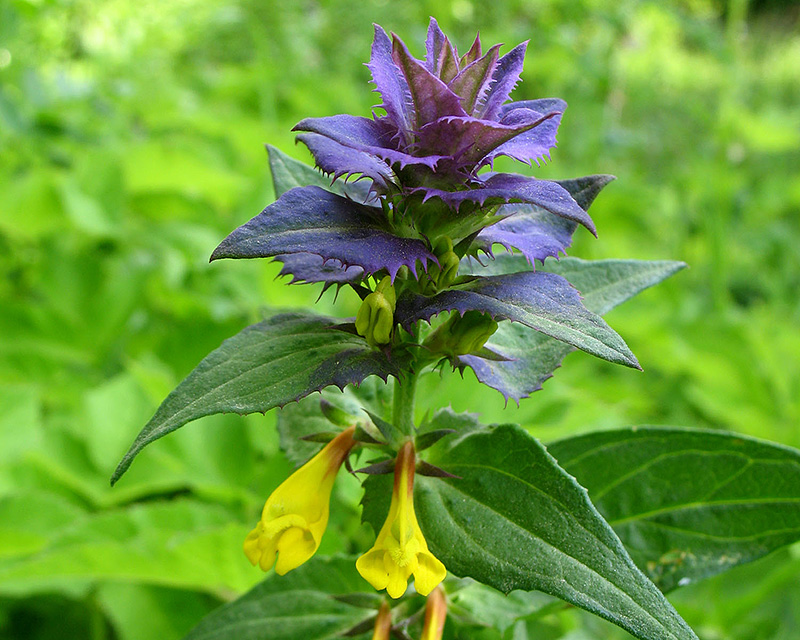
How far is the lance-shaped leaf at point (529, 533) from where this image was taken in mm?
360

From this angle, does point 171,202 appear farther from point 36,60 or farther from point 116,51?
point 116,51

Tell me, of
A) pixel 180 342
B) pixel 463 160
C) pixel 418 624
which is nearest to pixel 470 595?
pixel 418 624

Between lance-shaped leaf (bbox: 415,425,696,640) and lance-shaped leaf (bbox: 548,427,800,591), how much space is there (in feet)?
0.41

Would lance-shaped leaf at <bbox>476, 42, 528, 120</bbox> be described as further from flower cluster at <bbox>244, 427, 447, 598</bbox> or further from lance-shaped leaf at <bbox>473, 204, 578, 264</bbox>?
flower cluster at <bbox>244, 427, 447, 598</bbox>

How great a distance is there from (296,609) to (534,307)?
30 centimetres

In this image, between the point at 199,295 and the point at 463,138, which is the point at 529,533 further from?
the point at 199,295

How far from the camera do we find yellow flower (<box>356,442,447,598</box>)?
0.41 metres

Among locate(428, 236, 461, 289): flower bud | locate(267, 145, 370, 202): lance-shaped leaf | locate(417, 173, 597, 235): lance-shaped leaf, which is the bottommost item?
locate(428, 236, 461, 289): flower bud

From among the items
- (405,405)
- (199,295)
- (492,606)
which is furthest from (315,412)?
(199,295)

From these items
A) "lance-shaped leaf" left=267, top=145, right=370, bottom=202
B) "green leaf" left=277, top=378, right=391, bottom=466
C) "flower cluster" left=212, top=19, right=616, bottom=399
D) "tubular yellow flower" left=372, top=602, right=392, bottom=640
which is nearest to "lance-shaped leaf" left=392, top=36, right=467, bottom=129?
"flower cluster" left=212, top=19, right=616, bottom=399

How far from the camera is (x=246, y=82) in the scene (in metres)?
2.43

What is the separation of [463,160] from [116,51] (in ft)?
6.85

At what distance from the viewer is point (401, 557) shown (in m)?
0.41

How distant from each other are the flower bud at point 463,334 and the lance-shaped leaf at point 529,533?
0.05 metres
